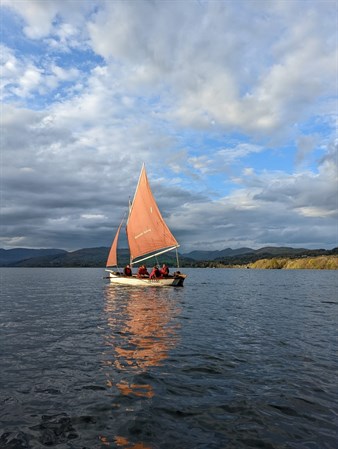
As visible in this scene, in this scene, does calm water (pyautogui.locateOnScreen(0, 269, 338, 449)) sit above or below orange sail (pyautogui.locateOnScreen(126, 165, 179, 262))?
below

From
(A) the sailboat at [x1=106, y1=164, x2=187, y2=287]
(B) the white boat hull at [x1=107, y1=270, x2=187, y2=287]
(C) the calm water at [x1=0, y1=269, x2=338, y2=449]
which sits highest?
(A) the sailboat at [x1=106, y1=164, x2=187, y2=287]

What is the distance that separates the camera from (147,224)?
61.1 m

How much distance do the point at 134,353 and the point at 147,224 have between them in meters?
43.6

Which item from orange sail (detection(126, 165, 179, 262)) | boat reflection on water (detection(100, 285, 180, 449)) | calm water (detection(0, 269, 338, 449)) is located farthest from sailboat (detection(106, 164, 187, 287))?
calm water (detection(0, 269, 338, 449))

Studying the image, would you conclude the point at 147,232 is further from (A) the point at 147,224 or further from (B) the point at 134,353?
(B) the point at 134,353

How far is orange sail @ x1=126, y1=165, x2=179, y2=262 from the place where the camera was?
6038 cm

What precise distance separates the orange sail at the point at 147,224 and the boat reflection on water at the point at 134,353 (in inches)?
1084

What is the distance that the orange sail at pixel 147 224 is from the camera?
198 feet

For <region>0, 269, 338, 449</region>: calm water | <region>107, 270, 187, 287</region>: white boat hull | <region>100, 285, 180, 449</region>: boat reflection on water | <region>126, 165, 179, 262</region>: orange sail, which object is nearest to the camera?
<region>0, 269, 338, 449</region>: calm water

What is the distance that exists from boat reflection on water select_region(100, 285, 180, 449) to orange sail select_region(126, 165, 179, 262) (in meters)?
27.5

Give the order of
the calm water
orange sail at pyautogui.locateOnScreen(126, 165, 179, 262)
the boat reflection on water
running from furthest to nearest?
1. orange sail at pyautogui.locateOnScreen(126, 165, 179, 262)
2. the boat reflection on water
3. the calm water

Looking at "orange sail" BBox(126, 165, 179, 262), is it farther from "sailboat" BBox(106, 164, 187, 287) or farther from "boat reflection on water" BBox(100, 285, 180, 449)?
"boat reflection on water" BBox(100, 285, 180, 449)

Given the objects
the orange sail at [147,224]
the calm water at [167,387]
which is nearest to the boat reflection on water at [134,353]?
the calm water at [167,387]

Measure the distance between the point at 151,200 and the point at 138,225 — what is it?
5414 mm
